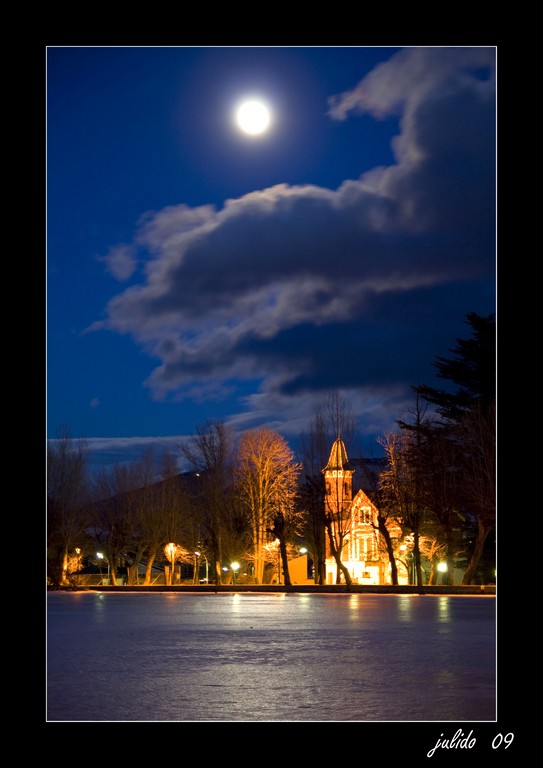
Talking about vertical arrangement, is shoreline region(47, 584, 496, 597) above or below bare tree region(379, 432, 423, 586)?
→ below

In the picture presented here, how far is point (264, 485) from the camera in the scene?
58469 millimetres

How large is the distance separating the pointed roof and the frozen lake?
38342mm

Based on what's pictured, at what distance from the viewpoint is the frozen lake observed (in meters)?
8.69

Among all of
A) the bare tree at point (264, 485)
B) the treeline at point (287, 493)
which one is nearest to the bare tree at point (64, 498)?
the treeline at point (287, 493)

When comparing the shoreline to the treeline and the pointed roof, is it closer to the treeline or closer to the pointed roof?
the treeline

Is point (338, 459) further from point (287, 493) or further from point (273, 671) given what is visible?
point (273, 671)

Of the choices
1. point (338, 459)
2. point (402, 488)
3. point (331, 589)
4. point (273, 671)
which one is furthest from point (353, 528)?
point (273, 671)

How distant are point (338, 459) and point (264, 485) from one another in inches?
213

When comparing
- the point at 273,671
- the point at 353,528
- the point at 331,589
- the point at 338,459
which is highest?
the point at 338,459

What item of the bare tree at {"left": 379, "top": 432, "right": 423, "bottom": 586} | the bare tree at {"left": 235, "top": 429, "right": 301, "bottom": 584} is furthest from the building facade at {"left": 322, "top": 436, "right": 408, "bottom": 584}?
the bare tree at {"left": 379, "top": 432, "right": 423, "bottom": 586}

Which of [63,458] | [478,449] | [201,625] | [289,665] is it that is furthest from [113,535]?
[289,665]
